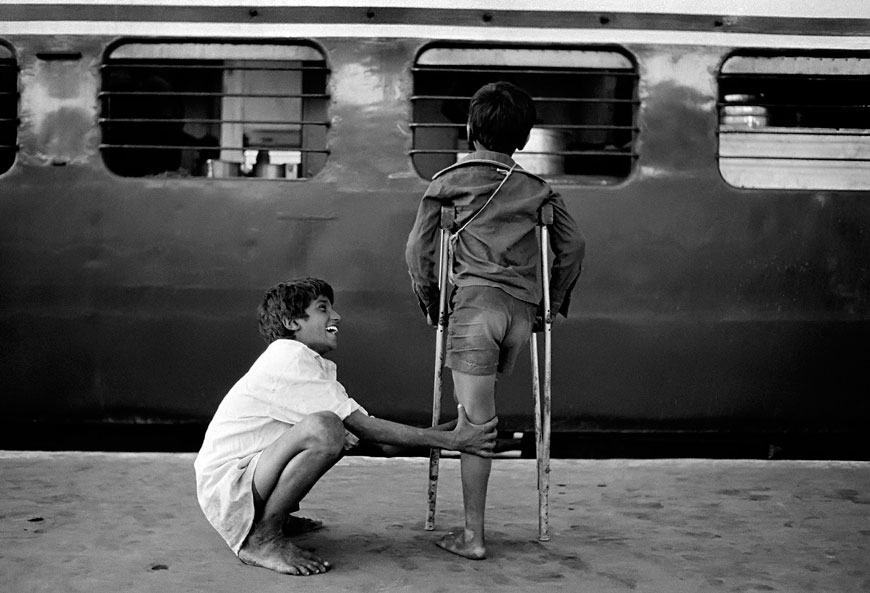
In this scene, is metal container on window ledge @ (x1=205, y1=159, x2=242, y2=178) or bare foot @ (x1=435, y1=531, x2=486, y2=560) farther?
metal container on window ledge @ (x1=205, y1=159, x2=242, y2=178)

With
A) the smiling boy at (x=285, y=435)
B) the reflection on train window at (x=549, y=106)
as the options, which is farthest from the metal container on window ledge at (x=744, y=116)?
the smiling boy at (x=285, y=435)

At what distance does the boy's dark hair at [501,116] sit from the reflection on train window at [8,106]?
270 cm

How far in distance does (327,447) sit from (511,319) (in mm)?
782

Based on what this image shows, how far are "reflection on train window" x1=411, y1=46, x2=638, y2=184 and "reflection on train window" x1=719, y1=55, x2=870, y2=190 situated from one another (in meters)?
0.51

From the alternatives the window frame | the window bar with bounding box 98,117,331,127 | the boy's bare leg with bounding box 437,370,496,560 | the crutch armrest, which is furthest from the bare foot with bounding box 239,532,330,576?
the window frame

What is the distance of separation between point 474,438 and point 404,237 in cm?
187

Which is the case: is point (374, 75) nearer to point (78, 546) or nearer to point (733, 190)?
point (733, 190)

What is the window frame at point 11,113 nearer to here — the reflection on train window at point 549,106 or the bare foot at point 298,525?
the reflection on train window at point 549,106

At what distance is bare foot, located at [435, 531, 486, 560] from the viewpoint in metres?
3.33

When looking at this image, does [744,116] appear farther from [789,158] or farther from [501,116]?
[501,116]

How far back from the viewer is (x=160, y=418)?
16.4 feet

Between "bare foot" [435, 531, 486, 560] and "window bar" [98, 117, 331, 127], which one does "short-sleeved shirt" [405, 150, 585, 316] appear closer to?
"bare foot" [435, 531, 486, 560]

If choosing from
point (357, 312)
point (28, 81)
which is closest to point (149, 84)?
point (28, 81)

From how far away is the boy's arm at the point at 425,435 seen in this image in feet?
10.1
